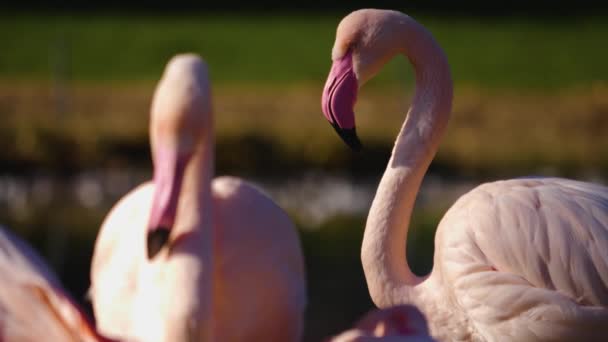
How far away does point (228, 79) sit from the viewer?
57.5ft

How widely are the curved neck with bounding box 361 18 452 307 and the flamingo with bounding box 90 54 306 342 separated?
349 mm

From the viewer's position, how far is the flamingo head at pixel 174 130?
2.94m

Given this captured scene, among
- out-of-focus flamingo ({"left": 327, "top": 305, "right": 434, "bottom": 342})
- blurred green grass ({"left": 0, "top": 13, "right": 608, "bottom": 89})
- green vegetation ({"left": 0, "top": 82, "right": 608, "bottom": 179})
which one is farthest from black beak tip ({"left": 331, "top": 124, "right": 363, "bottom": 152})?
blurred green grass ({"left": 0, "top": 13, "right": 608, "bottom": 89})

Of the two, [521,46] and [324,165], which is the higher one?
A: [324,165]

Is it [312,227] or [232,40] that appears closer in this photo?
[312,227]

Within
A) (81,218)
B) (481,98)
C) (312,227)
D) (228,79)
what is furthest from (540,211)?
(228,79)

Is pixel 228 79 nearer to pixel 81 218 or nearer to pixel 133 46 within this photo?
pixel 133 46

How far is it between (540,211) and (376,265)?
1.78 feet

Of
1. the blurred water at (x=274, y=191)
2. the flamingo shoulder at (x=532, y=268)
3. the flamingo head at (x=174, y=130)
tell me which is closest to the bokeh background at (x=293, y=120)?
the blurred water at (x=274, y=191)

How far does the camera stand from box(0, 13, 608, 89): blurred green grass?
1722 centimetres

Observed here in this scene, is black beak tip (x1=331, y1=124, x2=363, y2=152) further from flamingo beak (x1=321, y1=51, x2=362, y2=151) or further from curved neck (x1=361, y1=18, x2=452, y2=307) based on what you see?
curved neck (x1=361, y1=18, x2=452, y2=307)

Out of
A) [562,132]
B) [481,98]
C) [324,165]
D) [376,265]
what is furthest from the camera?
[481,98]

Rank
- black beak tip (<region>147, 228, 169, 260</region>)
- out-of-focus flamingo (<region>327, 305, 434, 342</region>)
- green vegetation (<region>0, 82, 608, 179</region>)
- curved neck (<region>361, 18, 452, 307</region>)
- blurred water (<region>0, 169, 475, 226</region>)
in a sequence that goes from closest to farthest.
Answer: out-of-focus flamingo (<region>327, 305, 434, 342</region>) → black beak tip (<region>147, 228, 169, 260</region>) → curved neck (<region>361, 18, 452, 307</region>) → blurred water (<region>0, 169, 475, 226</region>) → green vegetation (<region>0, 82, 608, 179</region>)

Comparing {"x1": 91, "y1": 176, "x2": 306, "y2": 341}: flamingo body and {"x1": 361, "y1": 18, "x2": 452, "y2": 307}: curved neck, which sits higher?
{"x1": 361, "y1": 18, "x2": 452, "y2": 307}: curved neck
